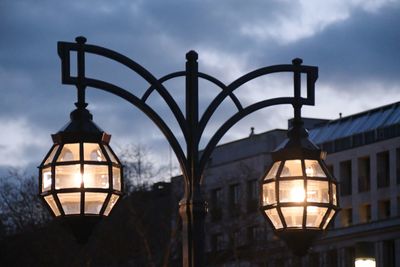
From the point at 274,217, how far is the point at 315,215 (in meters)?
0.40

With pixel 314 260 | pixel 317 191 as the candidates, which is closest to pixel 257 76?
pixel 317 191

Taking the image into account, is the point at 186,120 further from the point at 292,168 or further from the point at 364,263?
the point at 364,263

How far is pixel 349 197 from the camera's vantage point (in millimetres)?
82312

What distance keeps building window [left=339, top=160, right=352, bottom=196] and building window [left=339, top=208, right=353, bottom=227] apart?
97cm

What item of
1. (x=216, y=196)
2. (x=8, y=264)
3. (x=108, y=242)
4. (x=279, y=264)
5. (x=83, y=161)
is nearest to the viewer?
(x=83, y=161)

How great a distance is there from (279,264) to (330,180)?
189 feet

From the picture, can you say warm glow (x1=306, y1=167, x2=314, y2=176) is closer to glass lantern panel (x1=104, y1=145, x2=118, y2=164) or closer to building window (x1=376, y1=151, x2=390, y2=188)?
glass lantern panel (x1=104, y1=145, x2=118, y2=164)

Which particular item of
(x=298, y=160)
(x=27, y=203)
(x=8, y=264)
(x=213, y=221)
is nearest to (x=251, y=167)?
(x=213, y=221)

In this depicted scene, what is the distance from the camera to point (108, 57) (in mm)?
15508

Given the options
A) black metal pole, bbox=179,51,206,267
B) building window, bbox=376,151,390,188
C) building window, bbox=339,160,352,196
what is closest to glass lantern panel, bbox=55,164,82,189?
black metal pole, bbox=179,51,206,267

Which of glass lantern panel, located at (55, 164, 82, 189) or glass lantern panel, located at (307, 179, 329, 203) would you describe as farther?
glass lantern panel, located at (307, 179, 329, 203)

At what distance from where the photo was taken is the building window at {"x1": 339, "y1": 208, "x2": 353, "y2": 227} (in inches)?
3258

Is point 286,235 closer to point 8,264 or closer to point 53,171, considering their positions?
point 53,171

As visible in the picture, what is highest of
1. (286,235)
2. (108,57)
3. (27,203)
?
(27,203)
